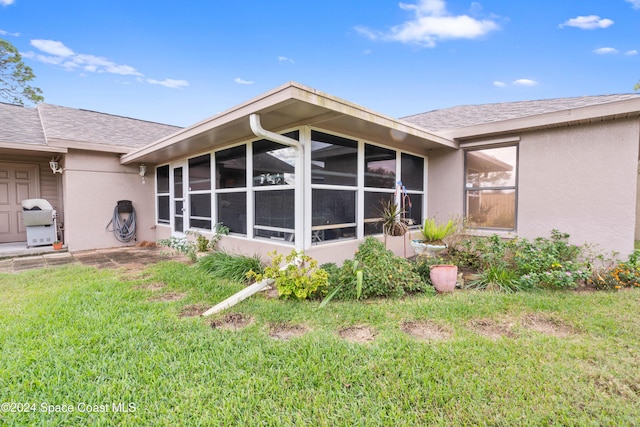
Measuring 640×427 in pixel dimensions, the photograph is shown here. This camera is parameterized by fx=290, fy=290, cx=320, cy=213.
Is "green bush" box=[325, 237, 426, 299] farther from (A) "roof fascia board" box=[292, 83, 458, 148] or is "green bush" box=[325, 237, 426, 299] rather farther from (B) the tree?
(B) the tree

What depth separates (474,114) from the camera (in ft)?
22.8

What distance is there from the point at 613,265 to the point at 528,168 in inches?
77.8

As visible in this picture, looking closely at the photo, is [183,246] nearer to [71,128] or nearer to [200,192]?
[200,192]

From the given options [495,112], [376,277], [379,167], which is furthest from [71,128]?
[495,112]

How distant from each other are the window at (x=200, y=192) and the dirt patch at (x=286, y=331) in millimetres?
4234

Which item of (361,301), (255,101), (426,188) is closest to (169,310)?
(361,301)

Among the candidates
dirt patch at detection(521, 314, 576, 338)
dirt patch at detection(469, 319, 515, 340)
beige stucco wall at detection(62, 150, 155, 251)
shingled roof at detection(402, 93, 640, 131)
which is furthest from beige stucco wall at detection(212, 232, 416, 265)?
beige stucco wall at detection(62, 150, 155, 251)

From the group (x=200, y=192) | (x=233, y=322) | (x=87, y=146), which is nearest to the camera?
(x=233, y=322)

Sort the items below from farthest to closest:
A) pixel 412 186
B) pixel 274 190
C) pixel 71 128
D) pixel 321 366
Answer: pixel 71 128
pixel 412 186
pixel 274 190
pixel 321 366

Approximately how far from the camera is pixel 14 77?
48.6 feet

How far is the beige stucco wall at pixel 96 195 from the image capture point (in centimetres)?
720

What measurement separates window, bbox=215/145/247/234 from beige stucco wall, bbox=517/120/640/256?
17.0 ft

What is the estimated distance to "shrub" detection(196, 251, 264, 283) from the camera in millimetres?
4688

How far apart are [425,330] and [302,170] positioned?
259 centimetres
